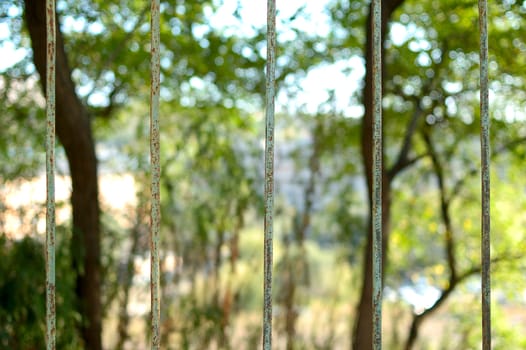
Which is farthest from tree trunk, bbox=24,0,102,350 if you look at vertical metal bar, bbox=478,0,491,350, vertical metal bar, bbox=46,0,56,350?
vertical metal bar, bbox=478,0,491,350

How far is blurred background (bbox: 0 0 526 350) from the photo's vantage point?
310 cm

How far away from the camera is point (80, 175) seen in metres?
2.86

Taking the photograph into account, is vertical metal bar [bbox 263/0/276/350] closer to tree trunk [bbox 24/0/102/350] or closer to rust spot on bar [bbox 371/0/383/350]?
rust spot on bar [bbox 371/0/383/350]

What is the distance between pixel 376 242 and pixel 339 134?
2.93 meters

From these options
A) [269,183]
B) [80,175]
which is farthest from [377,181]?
[80,175]

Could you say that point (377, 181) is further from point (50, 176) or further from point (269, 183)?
point (50, 176)

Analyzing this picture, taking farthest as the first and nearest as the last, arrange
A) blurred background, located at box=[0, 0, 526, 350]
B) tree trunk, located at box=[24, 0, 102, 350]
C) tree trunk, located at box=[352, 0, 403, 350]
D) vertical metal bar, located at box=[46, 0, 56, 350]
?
blurred background, located at box=[0, 0, 526, 350], tree trunk, located at box=[352, 0, 403, 350], tree trunk, located at box=[24, 0, 102, 350], vertical metal bar, located at box=[46, 0, 56, 350]

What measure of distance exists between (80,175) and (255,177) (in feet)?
5.40

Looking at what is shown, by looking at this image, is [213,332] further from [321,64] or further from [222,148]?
[321,64]

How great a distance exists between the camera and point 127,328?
4.11 m

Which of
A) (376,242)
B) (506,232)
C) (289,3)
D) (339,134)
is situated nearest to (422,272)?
(506,232)

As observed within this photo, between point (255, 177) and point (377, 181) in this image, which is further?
point (255, 177)

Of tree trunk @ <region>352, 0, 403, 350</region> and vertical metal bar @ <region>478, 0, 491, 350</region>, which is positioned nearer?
vertical metal bar @ <region>478, 0, 491, 350</region>

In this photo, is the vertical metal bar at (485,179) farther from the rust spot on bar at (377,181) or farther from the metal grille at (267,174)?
the rust spot on bar at (377,181)
